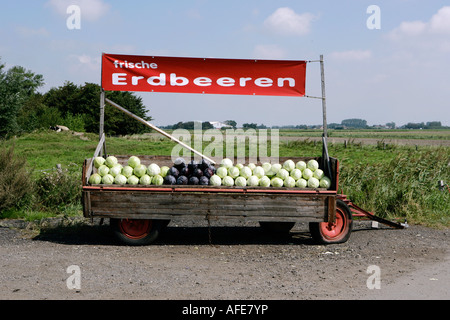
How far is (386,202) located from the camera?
39.1ft

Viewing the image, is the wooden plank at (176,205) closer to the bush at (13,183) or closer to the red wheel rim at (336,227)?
the red wheel rim at (336,227)

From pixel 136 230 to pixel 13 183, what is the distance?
13.8 feet

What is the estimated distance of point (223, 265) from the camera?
7387 millimetres

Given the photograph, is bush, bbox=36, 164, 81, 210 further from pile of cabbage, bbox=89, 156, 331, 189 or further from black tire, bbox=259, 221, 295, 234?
black tire, bbox=259, 221, 295, 234

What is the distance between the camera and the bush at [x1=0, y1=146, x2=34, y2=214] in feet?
36.4

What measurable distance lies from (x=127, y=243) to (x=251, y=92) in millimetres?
3528

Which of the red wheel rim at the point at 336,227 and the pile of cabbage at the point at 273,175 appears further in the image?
the red wheel rim at the point at 336,227

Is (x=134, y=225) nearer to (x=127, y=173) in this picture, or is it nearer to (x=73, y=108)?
(x=127, y=173)

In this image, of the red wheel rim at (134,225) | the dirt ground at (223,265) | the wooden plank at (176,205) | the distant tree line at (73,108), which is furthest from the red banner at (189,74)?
the distant tree line at (73,108)

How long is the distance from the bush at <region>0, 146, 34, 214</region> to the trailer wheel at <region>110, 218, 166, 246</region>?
3891 mm

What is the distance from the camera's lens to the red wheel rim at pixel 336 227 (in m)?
8.87

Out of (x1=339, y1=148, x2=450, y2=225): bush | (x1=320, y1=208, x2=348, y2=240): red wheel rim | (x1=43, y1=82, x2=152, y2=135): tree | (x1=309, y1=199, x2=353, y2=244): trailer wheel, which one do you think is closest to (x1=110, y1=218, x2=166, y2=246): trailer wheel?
(x1=309, y1=199, x2=353, y2=244): trailer wheel

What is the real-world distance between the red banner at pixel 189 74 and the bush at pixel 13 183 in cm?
385

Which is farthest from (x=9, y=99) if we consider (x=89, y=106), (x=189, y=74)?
(x=189, y=74)
